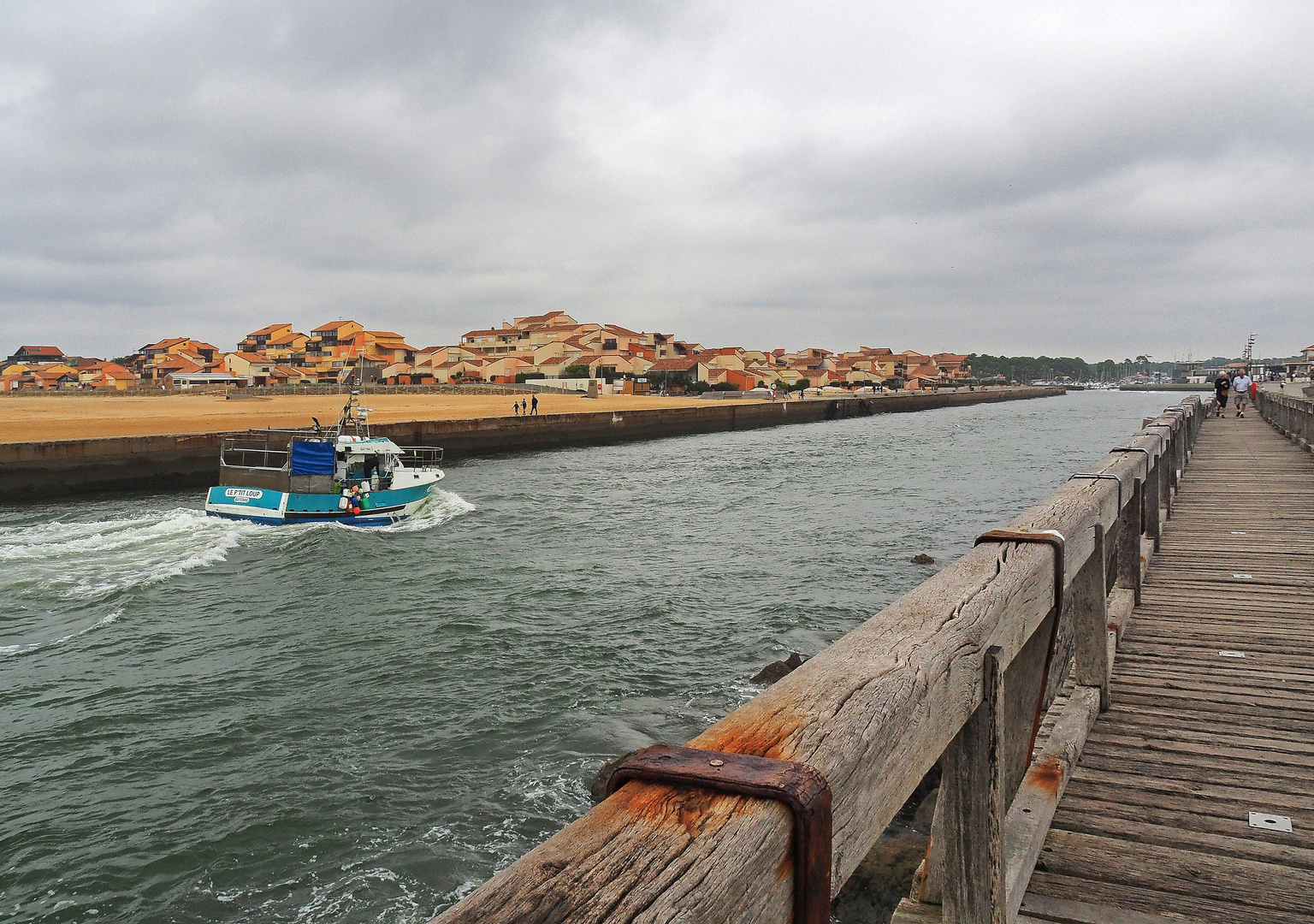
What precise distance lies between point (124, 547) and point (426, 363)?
106 metres

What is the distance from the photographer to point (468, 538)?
21.3 m

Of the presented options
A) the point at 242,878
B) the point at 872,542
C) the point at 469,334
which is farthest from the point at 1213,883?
the point at 469,334

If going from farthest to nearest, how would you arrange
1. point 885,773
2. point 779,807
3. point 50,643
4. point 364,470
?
point 364,470
point 50,643
point 885,773
point 779,807

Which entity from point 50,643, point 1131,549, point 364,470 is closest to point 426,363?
point 364,470

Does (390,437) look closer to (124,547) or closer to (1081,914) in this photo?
(124,547)

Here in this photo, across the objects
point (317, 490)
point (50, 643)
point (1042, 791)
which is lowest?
point (50, 643)

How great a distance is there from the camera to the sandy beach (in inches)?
1487

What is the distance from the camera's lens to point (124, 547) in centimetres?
1988

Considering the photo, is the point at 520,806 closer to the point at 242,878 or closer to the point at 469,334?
the point at 242,878

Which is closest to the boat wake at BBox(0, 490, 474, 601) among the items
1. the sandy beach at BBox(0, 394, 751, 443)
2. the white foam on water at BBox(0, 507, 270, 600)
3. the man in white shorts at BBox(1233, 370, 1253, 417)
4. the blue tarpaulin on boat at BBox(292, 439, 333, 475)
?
the white foam on water at BBox(0, 507, 270, 600)

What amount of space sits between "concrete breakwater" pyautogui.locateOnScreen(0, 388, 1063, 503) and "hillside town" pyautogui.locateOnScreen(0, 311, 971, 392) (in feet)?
116

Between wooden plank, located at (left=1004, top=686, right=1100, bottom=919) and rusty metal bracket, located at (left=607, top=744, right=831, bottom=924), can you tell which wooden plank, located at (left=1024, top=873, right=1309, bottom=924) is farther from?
rusty metal bracket, located at (left=607, top=744, right=831, bottom=924)

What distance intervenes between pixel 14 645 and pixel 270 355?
128 metres

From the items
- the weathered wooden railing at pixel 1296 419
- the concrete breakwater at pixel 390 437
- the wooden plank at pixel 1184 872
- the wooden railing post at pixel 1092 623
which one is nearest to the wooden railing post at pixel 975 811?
the wooden plank at pixel 1184 872
